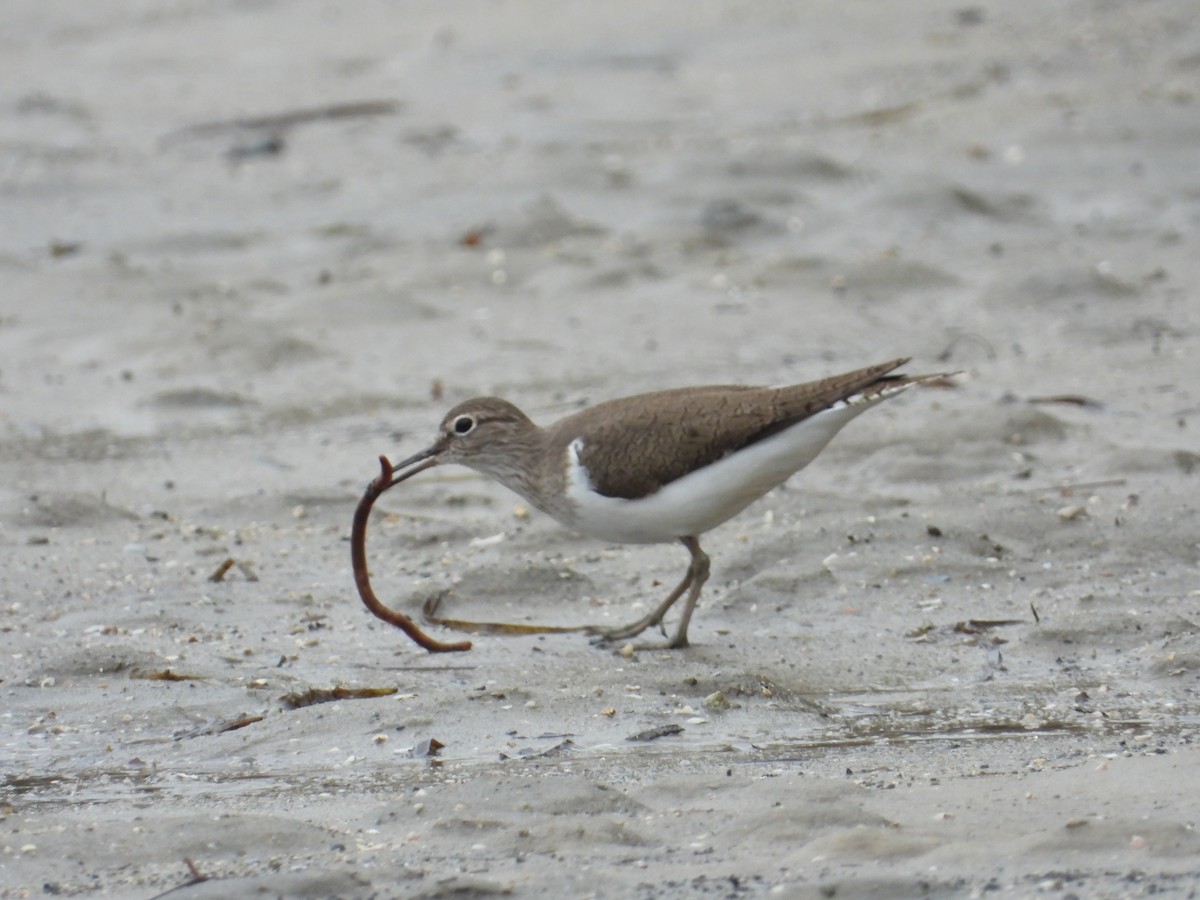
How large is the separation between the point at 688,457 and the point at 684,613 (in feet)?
1.81

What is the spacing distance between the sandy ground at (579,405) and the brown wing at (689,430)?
632mm

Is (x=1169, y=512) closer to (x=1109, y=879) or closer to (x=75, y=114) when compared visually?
(x=1109, y=879)

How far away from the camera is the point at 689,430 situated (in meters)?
6.63

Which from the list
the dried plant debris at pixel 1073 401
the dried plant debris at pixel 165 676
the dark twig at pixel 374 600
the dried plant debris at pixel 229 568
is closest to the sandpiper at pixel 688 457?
the dark twig at pixel 374 600

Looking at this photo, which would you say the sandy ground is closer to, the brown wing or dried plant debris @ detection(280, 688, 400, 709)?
dried plant debris @ detection(280, 688, 400, 709)

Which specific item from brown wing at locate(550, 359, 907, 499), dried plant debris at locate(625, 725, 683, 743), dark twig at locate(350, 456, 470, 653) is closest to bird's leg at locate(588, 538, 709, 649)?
brown wing at locate(550, 359, 907, 499)

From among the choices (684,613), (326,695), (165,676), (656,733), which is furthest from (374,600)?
(656,733)

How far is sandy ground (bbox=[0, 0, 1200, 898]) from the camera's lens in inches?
197

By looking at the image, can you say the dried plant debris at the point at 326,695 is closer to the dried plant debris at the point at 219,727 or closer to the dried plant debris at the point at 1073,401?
the dried plant debris at the point at 219,727

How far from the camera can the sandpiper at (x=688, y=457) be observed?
6.56 meters

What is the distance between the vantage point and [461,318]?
34.3ft

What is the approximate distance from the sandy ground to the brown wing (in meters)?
0.63

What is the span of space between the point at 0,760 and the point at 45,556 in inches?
72.7

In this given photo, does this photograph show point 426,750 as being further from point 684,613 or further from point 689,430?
point 689,430
